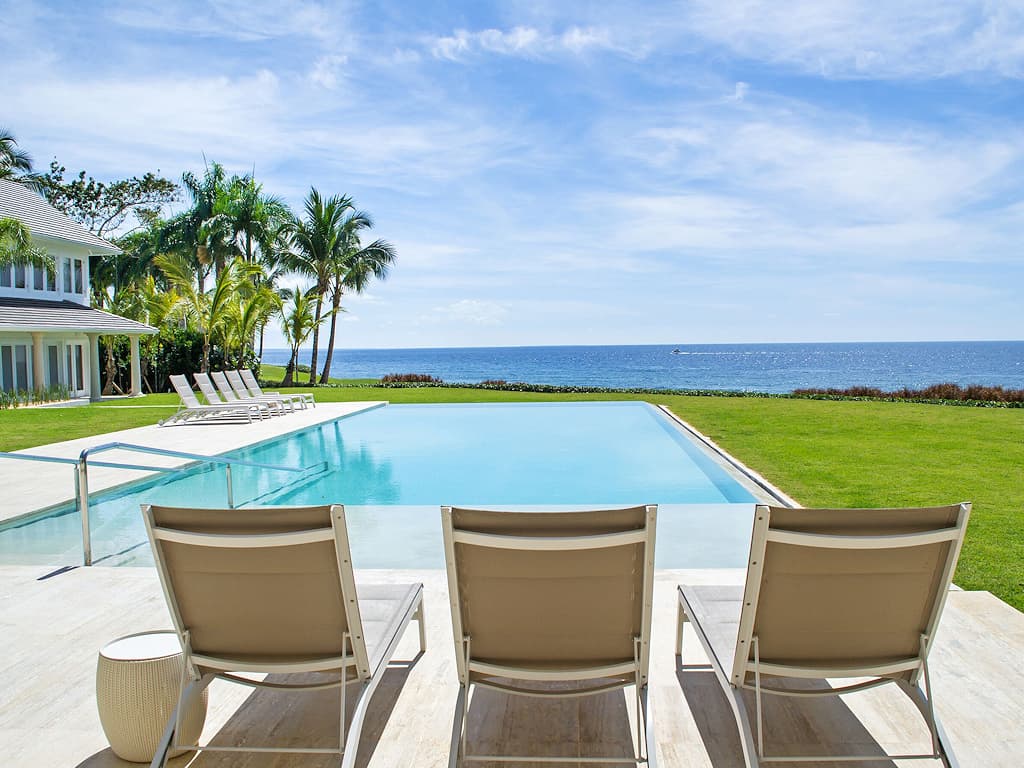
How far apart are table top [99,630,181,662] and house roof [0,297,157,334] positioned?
17.3 meters

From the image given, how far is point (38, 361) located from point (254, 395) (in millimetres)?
7193

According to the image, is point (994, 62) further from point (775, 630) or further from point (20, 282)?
point (20, 282)

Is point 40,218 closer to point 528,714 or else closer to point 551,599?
point 528,714

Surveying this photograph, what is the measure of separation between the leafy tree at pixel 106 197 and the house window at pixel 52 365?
17.3m

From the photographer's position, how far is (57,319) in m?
18.8

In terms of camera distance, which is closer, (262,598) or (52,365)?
(262,598)

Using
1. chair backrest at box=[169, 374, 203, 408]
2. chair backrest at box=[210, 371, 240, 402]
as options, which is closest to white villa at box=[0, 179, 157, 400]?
chair backrest at box=[210, 371, 240, 402]

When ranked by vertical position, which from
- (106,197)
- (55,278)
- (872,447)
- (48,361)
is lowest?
(872,447)

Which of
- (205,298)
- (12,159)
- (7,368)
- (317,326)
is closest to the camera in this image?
(7,368)

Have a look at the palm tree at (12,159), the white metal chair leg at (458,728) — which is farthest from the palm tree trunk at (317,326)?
the white metal chair leg at (458,728)

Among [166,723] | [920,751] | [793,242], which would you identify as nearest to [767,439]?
[920,751]

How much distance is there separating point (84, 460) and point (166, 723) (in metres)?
3.17

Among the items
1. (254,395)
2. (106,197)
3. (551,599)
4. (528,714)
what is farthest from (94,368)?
(551,599)

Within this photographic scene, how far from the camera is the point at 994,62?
55.8 feet
